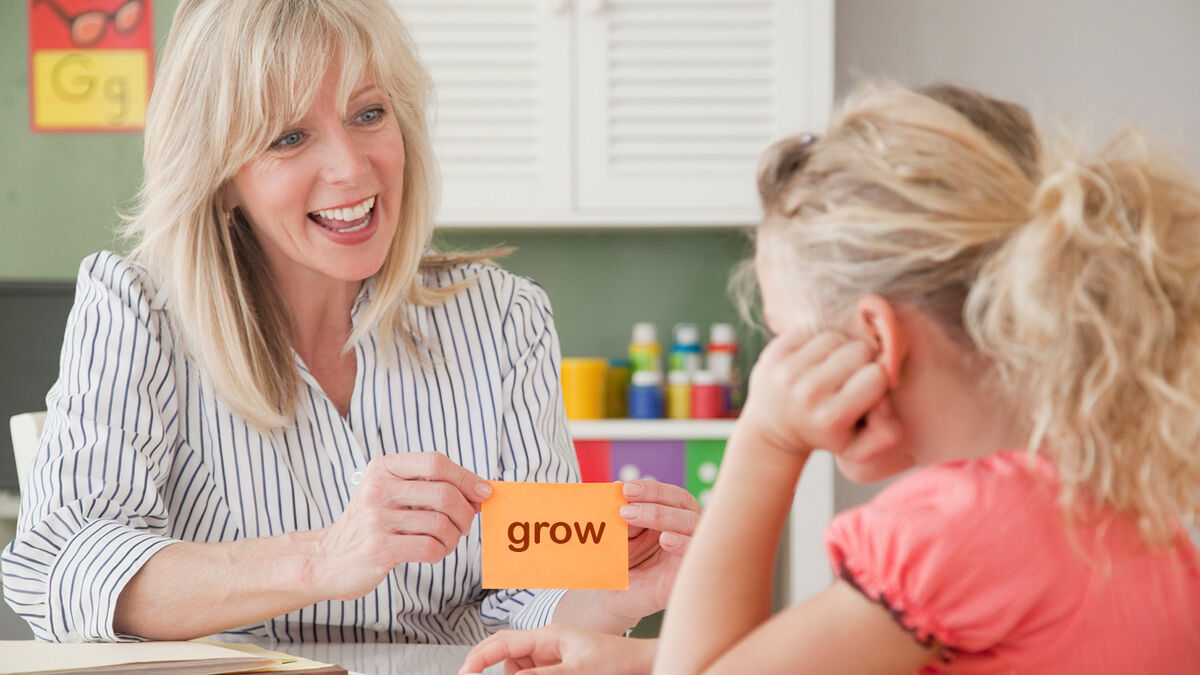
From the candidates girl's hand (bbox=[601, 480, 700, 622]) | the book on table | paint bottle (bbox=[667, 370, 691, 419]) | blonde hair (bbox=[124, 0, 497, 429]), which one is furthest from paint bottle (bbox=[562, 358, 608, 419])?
the book on table

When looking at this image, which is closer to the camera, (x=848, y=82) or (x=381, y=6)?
(x=381, y=6)

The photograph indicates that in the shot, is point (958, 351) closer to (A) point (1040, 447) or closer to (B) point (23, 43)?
(A) point (1040, 447)

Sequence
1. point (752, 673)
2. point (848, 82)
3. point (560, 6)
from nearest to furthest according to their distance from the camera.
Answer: point (752, 673) → point (560, 6) → point (848, 82)

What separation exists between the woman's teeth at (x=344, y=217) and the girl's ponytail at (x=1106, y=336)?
88cm

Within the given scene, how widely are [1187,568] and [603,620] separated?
2.03 feet

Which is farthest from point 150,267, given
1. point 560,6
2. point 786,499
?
point 560,6

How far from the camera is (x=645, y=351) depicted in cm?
280

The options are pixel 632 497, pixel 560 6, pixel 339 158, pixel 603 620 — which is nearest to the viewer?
pixel 632 497

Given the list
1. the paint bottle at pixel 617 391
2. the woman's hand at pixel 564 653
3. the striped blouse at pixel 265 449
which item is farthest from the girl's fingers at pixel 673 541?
the paint bottle at pixel 617 391

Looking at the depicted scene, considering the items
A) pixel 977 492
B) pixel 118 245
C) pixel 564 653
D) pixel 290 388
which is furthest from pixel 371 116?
pixel 118 245

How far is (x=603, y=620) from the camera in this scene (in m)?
1.17

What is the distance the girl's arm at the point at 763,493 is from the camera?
68cm

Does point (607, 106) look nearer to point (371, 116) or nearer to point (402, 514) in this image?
point (371, 116)

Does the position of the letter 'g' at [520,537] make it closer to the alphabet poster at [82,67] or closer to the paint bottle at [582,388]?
the paint bottle at [582,388]
